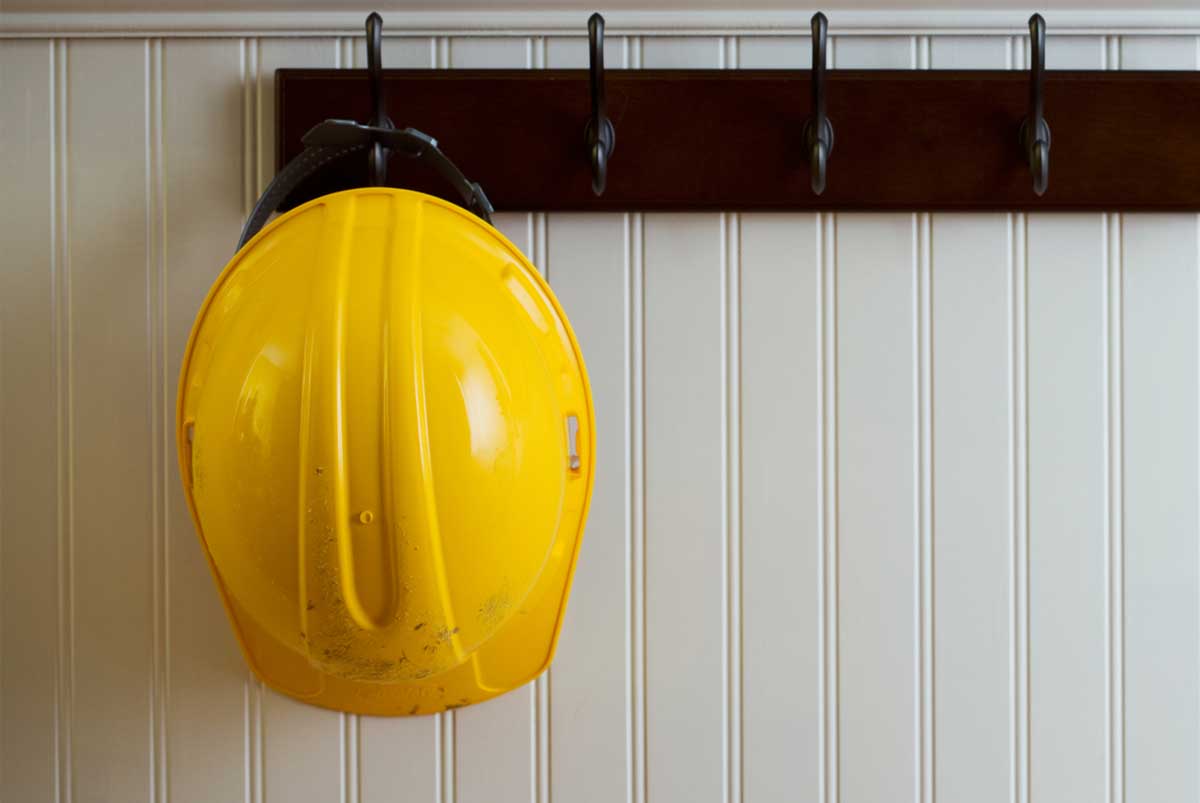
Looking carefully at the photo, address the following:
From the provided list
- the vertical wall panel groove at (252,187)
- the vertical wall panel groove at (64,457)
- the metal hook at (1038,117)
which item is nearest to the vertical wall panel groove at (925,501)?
the metal hook at (1038,117)

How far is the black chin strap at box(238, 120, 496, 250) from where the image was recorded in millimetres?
556

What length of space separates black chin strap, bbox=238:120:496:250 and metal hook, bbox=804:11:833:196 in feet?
0.85

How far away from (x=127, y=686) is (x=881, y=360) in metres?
0.72

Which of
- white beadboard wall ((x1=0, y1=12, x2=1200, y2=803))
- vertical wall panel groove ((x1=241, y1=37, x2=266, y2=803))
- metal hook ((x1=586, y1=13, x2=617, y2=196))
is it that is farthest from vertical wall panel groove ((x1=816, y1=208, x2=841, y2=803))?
vertical wall panel groove ((x1=241, y1=37, x2=266, y2=803))

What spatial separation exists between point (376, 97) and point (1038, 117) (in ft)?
1.74

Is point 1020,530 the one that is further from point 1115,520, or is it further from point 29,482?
point 29,482

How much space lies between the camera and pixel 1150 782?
677 millimetres

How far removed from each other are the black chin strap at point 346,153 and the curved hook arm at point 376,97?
0.01 m

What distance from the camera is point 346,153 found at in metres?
0.61

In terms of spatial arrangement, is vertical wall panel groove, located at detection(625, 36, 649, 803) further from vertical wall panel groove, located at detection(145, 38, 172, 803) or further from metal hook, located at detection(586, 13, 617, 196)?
vertical wall panel groove, located at detection(145, 38, 172, 803)

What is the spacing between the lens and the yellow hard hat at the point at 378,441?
1.43 feet

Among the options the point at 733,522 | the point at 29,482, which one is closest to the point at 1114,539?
the point at 733,522

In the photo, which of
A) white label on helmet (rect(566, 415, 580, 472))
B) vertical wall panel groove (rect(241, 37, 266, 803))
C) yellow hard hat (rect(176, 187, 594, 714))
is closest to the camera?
yellow hard hat (rect(176, 187, 594, 714))

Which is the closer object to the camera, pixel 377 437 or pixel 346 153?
pixel 377 437
